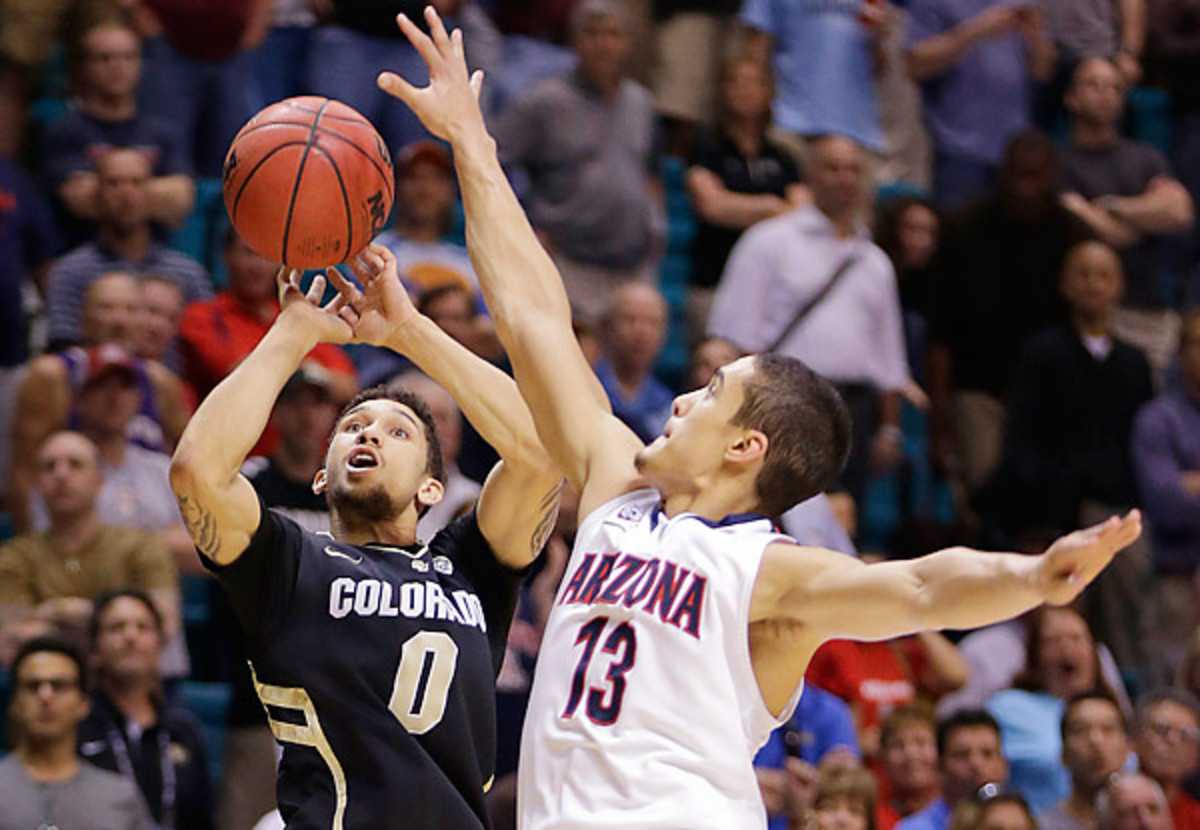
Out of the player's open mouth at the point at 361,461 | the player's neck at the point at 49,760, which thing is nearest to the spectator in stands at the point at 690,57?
the player's neck at the point at 49,760

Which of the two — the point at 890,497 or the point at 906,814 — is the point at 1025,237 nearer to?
the point at 890,497

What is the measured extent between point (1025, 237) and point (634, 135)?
2197 millimetres

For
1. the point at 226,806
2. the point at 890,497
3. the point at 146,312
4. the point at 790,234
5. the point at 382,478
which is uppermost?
the point at 382,478

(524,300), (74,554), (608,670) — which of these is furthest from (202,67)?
(608,670)

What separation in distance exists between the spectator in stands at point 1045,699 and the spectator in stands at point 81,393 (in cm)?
381

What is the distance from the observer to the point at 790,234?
1039 centimetres

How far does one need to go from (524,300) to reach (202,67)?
587cm

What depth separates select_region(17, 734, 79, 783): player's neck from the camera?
7539 mm

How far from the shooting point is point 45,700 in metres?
7.52

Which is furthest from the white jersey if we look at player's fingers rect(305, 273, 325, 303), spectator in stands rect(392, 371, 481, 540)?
spectator in stands rect(392, 371, 481, 540)

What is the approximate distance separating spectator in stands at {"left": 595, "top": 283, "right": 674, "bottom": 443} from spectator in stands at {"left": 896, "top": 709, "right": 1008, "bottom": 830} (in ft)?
7.03

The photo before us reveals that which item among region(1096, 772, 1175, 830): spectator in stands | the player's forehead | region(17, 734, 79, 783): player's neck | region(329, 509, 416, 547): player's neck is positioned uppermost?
the player's forehead

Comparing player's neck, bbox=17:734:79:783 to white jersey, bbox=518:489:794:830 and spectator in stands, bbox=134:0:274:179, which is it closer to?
white jersey, bbox=518:489:794:830

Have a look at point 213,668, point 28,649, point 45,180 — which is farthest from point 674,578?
point 45,180
